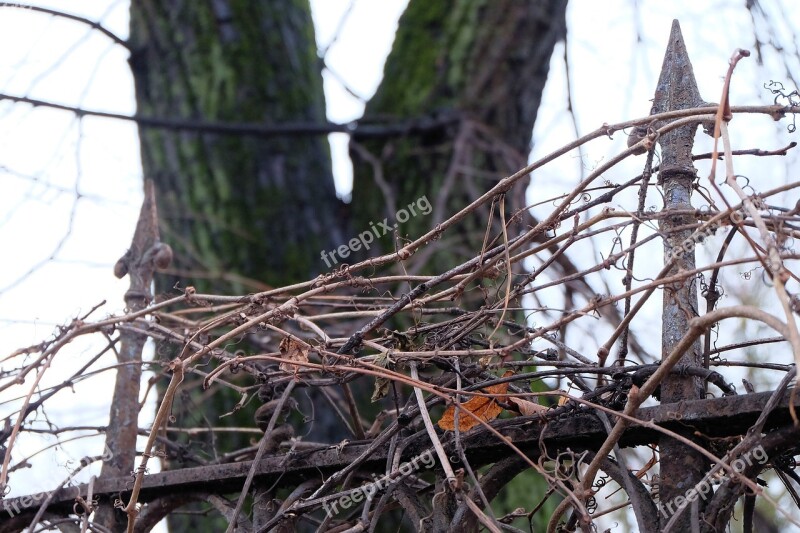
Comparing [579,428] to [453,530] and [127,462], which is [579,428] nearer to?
[453,530]

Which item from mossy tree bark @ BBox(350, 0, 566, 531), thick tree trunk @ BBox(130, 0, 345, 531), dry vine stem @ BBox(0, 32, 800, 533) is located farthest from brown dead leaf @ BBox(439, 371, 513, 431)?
thick tree trunk @ BBox(130, 0, 345, 531)

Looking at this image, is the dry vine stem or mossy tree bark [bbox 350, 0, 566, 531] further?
mossy tree bark [bbox 350, 0, 566, 531]

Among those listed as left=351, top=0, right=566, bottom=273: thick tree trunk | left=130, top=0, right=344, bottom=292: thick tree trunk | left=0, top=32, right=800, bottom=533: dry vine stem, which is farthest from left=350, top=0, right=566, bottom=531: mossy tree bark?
left=0, top=32, right=800, bottom=533: dry vine stem

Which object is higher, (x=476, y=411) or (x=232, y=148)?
(x=232, y=148)

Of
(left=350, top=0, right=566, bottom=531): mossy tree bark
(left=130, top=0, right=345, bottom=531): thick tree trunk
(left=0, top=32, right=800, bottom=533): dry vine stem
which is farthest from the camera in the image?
(left=130, top=0, right=345, bottom=531): thick tree trunk

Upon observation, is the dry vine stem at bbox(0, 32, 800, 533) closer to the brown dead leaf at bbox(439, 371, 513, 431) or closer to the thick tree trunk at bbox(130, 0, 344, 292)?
the brown dead leaf at bbox(439, 371, 513, 431)

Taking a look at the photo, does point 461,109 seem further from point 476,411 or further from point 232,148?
point 476,411

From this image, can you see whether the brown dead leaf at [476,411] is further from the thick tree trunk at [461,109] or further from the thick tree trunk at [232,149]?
the thick tree trunk at [232,149]

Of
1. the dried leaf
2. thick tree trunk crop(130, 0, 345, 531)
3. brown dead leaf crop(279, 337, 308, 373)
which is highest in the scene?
thick tree trunk crop(130, 0, 345, 531)

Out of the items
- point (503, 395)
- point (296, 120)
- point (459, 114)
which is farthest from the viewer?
point (296, 120)

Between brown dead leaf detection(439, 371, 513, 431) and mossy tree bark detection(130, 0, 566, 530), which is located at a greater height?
mossy tree bark detection(130, 0, 566, 530)

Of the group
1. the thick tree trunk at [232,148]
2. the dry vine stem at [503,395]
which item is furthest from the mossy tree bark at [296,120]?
the dry vine stem at [503,395]

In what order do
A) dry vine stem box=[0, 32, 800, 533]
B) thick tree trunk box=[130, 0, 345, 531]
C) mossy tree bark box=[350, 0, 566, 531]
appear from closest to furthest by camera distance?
dry vine stem box=[0, 32, 800, 533], mossy tree bark box=[350, 0, 566, 531], thick tree trunk box=[130, 0, 345, 531]

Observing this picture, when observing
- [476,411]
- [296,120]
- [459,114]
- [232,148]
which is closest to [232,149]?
[232,148]
